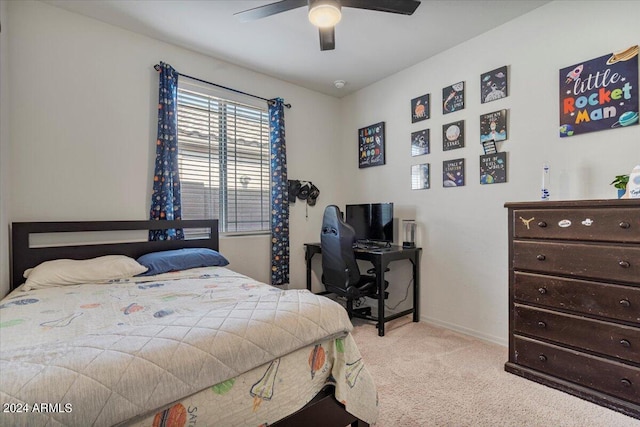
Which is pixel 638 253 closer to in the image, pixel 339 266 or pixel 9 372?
pixel 339 266

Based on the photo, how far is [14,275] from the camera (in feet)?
6.93

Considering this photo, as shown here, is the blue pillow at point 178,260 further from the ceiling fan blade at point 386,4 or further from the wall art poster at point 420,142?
the wall art poster at point 420,142

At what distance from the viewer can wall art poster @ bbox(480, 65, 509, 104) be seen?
2504 millimetres

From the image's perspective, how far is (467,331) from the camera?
109 inches

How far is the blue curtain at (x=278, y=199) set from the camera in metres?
3.35

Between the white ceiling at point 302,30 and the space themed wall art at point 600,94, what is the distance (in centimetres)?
66

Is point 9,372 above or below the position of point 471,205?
below

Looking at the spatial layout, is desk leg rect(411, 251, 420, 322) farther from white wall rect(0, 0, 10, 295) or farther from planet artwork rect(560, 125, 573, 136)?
Result: white wall rect(0, 0, 10, 295)

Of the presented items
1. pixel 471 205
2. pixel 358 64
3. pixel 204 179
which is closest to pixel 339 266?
pixel 471 205

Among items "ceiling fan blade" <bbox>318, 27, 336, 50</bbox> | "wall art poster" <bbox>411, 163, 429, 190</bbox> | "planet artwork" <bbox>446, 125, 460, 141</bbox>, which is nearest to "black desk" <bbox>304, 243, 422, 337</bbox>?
"wall art poster" <bbox>411, 163, 429, 190</bbox>

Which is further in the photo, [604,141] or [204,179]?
[204,179]

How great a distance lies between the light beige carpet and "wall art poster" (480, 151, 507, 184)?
139cm

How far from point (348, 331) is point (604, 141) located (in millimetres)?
2147

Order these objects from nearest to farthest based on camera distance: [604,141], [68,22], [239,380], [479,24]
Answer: [239,380] < [604,141] < [68,22] < [479,24]
